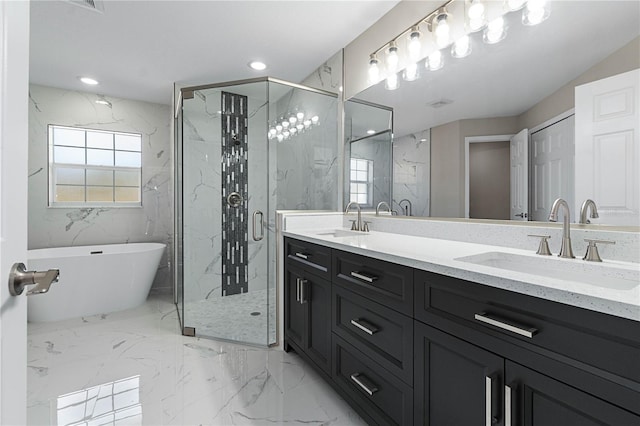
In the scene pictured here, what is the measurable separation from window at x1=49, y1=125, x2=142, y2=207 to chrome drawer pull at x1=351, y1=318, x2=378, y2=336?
357 centimetres

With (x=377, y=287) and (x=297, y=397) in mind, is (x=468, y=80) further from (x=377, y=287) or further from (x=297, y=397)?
(x=297, y=397)

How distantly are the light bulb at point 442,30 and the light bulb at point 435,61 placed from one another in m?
0.05

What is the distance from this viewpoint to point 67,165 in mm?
3652

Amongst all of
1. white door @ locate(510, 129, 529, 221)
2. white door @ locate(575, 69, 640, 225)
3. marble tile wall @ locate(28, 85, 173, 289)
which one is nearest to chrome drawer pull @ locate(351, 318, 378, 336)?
white door @ locate(510, 129, 529, 221)

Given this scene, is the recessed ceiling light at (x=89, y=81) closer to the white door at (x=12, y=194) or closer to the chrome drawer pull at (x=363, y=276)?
the white door at (x=12, y=194)

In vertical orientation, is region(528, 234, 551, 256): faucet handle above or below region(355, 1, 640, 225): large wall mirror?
below

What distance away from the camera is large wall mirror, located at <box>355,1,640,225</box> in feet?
3.92

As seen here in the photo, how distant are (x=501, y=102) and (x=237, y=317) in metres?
2.50

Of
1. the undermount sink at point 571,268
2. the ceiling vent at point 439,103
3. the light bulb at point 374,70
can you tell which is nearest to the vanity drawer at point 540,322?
the undermount sink at point 571,268

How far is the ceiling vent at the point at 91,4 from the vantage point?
2002 mm

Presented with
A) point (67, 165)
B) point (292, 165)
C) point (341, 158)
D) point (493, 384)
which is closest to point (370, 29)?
point (341, 158)

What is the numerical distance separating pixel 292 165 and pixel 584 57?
1963 millimetres

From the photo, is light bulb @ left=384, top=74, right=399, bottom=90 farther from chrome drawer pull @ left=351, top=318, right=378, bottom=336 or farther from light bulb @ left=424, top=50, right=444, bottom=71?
chrome drawer pull @ left=351, top=318, right=378, bottom=336

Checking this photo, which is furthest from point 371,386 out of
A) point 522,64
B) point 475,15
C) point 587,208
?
point 475,15
